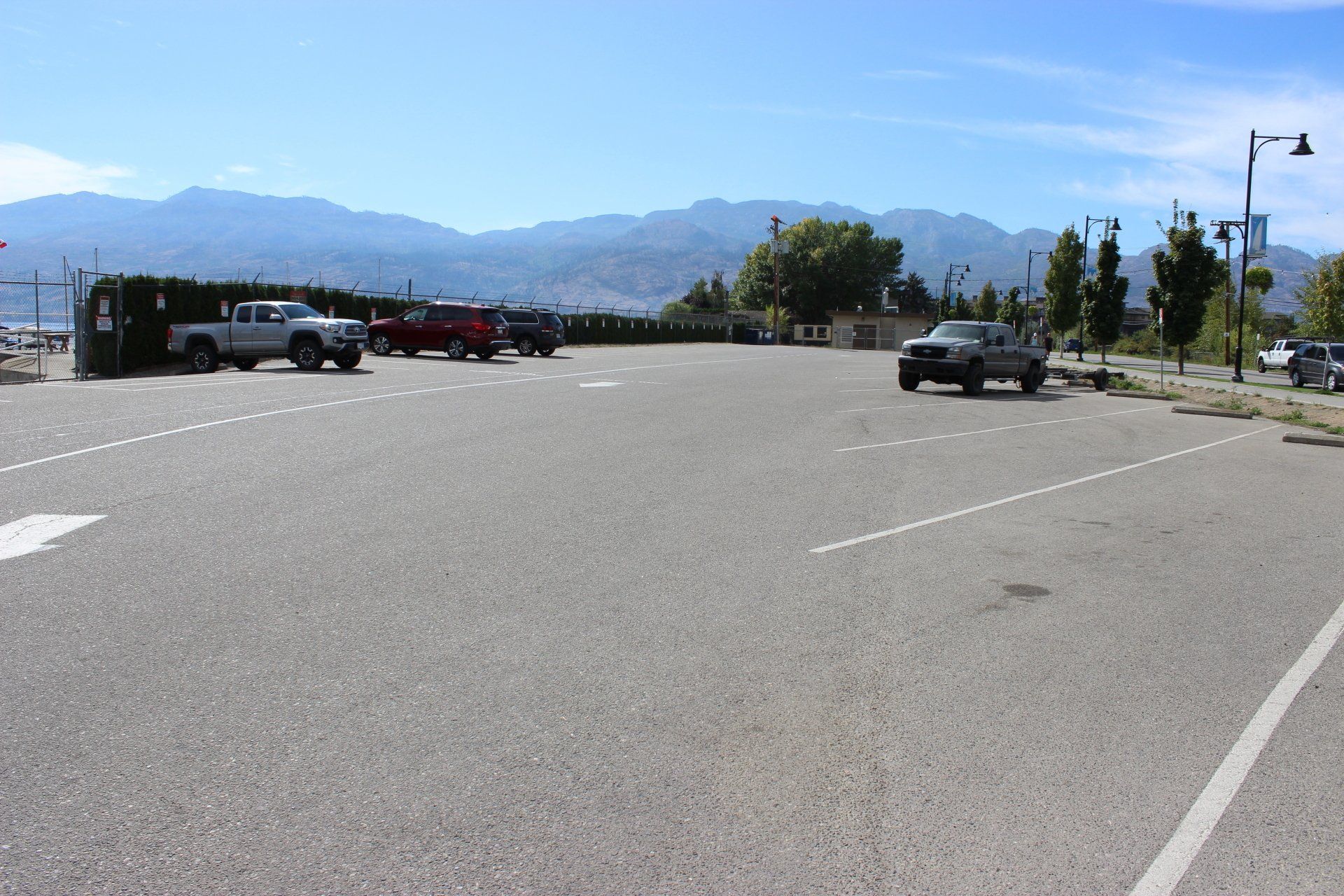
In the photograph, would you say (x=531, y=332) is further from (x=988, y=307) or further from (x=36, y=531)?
(x=988, y=307)

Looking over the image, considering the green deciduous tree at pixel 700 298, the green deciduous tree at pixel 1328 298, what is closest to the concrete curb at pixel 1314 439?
the green deciduous tree at pixel 1328 298

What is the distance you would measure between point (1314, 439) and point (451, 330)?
24.3 meters

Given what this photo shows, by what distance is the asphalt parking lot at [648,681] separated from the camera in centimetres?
333

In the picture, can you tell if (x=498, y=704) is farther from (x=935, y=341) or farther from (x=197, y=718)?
(x=935, y=341)

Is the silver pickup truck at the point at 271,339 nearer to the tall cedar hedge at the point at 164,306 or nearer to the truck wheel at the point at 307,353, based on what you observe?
the truck wheel at the point at 307,353

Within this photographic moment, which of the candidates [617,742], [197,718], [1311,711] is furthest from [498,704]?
[1311,711]

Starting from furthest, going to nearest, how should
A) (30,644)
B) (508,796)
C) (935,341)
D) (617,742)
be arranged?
(935,341)
(30,644)
(617,742)
(508,796)

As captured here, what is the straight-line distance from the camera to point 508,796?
363 centimetres

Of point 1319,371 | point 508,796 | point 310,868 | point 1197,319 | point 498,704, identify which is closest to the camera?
point 310,868

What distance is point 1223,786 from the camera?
387 cm

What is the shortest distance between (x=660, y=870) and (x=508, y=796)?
692 millimetres

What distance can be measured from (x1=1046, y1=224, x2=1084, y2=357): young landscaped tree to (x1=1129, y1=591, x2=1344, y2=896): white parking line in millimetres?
75464

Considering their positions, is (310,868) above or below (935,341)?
below

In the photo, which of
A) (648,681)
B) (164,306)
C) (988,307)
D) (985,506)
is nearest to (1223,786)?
(648,681)
